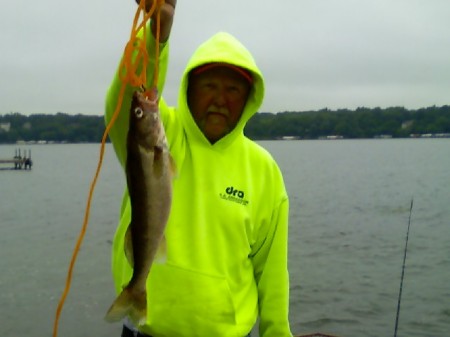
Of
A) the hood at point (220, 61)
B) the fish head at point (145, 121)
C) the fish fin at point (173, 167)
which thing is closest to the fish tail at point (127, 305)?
the fish fin at point (173, 167)

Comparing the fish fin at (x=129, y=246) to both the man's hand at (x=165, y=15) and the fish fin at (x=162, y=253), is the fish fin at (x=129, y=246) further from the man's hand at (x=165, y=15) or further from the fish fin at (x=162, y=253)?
the man's hand at (x=165, y=15)

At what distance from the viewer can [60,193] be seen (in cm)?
3800

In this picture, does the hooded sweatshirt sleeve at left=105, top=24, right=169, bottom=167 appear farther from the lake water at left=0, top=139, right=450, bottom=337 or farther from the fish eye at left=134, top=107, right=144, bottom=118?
the lake water at left=0, top=139, right=450, bottom=337

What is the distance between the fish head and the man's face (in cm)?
81

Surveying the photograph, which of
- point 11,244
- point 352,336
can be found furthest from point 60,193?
point 352,336

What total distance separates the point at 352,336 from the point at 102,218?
652 inches

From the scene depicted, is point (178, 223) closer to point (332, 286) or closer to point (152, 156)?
point (152, 156)

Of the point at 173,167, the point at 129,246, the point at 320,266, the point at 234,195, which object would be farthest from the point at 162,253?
the point at 320,266

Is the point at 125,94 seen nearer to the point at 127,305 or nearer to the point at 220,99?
the point at 220,99

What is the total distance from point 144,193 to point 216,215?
68 cm

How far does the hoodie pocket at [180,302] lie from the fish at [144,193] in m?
0.29

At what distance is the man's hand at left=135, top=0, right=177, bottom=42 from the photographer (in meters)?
2.60

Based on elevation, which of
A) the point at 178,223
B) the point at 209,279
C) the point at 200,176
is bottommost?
the point at 209,279

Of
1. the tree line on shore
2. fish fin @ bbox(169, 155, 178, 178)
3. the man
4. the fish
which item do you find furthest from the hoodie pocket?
the tree line on shore
